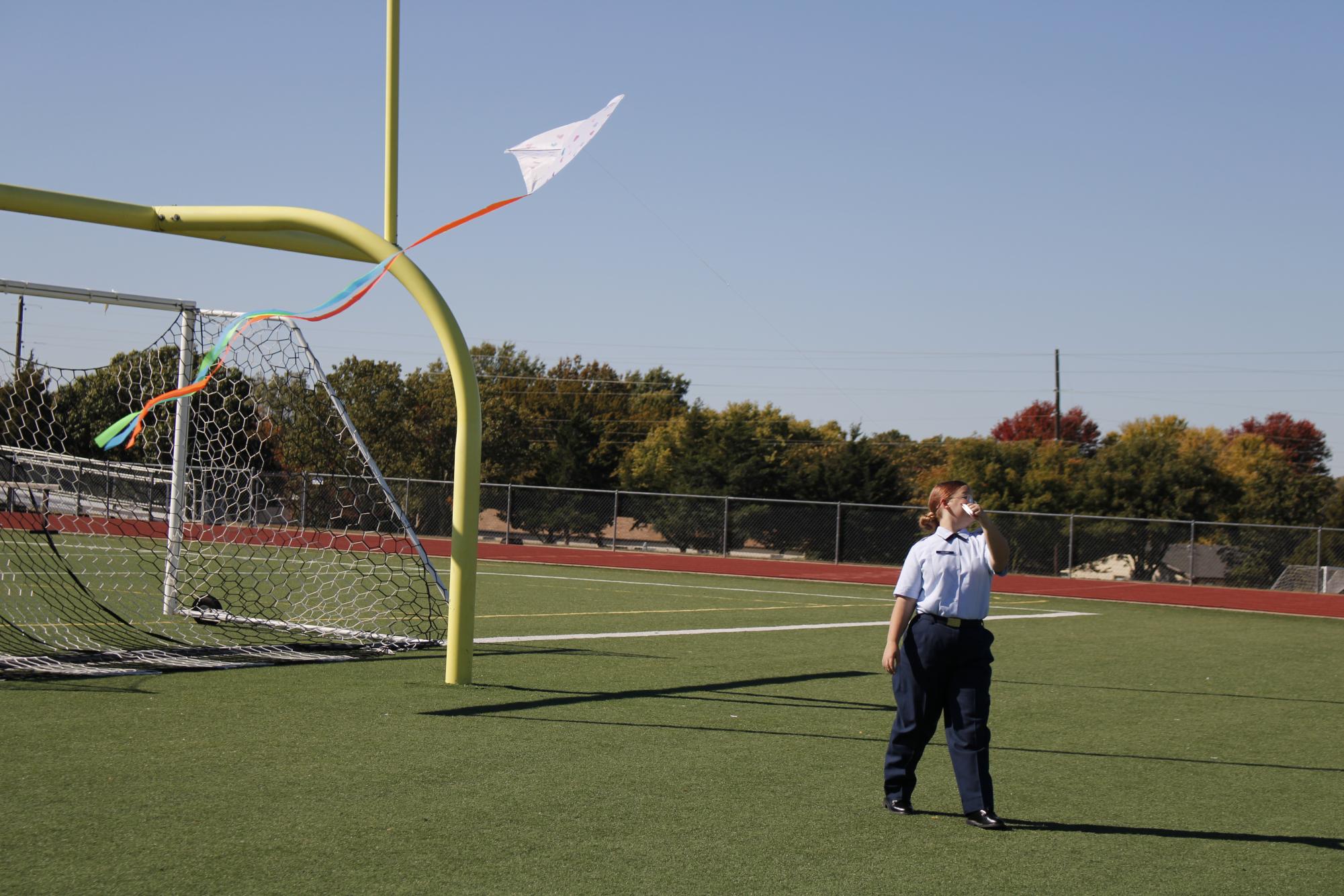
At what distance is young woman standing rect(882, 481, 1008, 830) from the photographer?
5.80m

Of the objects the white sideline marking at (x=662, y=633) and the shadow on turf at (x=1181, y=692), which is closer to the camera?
the shadow on turf at (x=1181, y=692)

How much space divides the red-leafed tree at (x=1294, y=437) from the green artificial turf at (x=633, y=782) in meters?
80.3

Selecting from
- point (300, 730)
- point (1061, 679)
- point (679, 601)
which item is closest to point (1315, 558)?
point (679, 601)

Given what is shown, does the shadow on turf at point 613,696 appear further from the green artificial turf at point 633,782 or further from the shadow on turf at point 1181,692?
the shadow on turf at point 1181,692

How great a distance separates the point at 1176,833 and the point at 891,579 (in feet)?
75.0

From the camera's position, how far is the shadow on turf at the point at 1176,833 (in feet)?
19.0

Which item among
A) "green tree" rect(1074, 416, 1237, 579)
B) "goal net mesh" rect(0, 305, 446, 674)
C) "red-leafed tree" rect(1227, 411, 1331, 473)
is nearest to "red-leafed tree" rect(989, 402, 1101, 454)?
"red-leafed tree" rect(1227, 411, 1331, 473)

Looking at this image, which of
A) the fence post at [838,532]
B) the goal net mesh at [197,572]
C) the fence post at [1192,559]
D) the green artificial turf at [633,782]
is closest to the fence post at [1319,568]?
the fence post at [1192,559]

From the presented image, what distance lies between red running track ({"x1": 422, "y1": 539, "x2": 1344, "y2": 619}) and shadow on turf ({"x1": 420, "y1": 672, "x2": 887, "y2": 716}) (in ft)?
52.4

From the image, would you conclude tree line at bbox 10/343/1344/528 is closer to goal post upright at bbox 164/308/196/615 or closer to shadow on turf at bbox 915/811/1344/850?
Answer: goal post upright at bbox 164/308/196/615

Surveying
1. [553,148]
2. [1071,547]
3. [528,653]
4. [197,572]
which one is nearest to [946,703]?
[553,148]

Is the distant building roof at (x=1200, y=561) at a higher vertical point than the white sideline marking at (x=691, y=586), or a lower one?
higher

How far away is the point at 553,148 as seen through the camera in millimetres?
8945

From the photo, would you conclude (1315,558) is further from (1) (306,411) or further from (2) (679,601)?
(1) (306,411)
